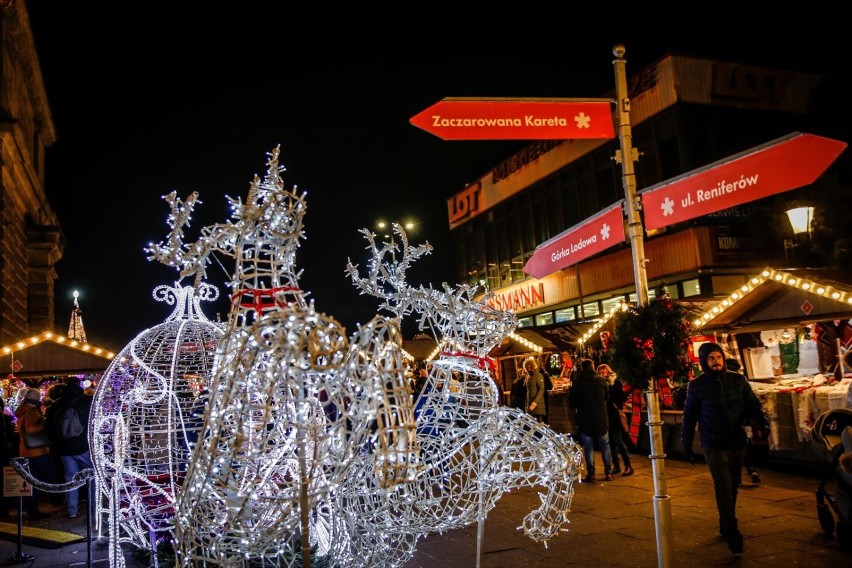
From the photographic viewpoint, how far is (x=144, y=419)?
607cm

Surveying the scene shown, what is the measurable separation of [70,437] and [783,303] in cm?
1040

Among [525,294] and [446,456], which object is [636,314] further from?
[525,294]

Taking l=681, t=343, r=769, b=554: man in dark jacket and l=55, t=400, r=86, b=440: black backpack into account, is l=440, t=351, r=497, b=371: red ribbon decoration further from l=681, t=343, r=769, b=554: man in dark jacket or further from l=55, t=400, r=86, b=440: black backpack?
l=55, t=400, r=86, b=440: black backpack

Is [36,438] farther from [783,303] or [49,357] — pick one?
[783,303]

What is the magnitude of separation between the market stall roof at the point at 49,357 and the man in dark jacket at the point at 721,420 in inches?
440

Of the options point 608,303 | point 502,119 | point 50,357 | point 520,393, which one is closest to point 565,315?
point 608,303

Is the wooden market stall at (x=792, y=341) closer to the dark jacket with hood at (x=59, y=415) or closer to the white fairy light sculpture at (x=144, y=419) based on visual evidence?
the white fairy light sculpture at (x=144, y=419)

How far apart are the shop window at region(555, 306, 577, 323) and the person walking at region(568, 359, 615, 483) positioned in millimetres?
12624

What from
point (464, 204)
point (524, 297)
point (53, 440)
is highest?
point (464, 204)

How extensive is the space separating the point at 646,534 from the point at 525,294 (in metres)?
18.3

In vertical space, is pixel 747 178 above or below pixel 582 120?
below

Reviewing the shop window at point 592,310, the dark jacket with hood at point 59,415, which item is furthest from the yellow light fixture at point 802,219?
the shop window at point 592,310

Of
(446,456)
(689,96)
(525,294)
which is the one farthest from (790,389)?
(525,294)

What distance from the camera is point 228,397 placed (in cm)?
319
